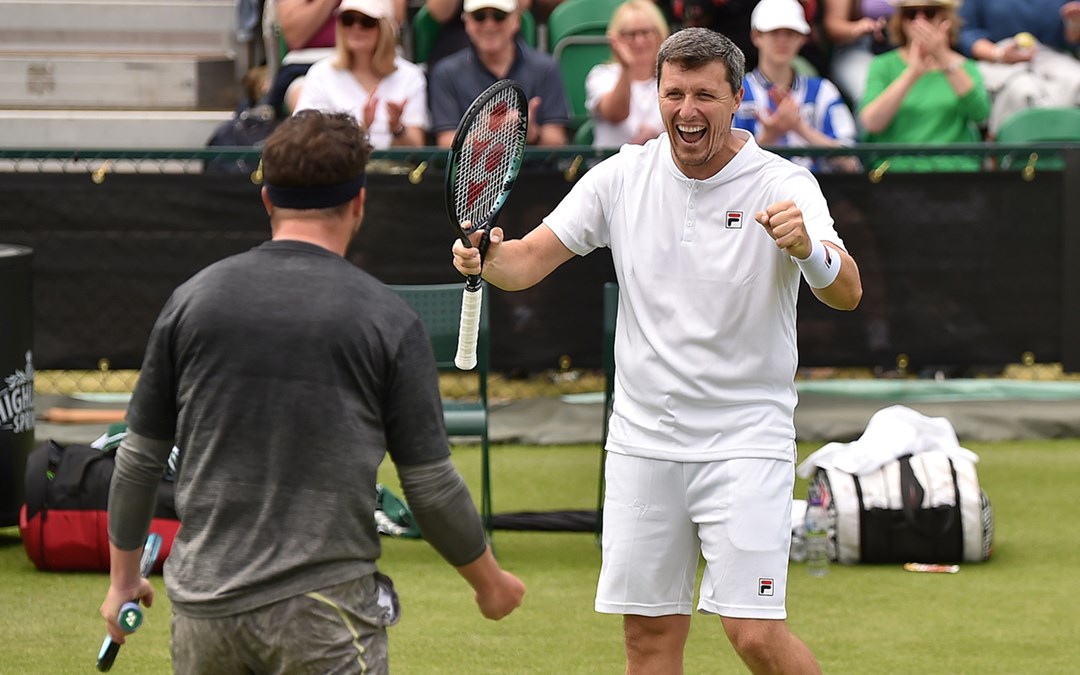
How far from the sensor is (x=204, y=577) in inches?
127

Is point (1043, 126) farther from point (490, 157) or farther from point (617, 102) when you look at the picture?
point (490, 157)

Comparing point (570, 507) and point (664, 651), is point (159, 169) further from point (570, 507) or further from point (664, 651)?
point (664, 651)

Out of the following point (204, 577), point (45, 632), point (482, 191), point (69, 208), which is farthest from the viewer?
point (69, 208)

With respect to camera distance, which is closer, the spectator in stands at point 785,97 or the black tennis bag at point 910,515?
the black tennis bag at point 910,515

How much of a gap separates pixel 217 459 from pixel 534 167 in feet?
20.6

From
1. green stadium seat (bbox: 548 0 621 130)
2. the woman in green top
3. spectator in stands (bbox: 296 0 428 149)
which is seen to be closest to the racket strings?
spectator in stands (bbox: 296 0 428 149)

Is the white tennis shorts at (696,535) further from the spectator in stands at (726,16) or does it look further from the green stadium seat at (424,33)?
the green stadium seat at (424,33)

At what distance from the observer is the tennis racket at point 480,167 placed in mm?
4203

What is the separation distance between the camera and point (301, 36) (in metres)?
11.1

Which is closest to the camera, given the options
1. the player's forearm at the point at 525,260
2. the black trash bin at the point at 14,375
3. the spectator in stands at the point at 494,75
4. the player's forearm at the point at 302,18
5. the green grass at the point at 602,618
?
the player's forearm at the point at 525,260

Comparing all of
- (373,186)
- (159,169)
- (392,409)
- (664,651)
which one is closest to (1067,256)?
(373,186)

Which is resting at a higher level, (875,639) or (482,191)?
(482,191)

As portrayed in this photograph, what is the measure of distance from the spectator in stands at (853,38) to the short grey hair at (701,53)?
715cm

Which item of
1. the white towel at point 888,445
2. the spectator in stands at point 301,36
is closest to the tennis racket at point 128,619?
the white towel at point 888,445
